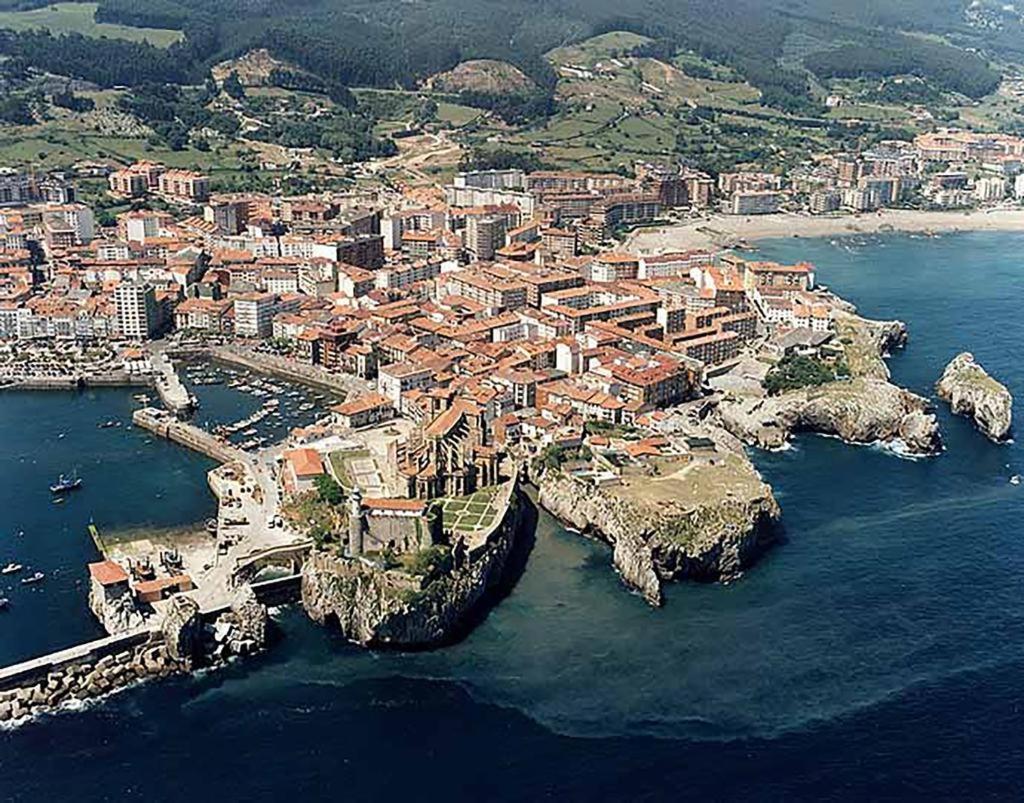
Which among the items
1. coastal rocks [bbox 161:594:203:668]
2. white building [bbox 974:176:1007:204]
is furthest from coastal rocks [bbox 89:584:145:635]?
white building [bbox 974:176:1007:204]

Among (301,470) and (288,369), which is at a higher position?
(301,470)

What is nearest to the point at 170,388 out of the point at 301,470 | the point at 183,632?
the point at 301,470

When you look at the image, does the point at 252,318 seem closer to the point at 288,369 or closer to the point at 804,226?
the point at 288,369

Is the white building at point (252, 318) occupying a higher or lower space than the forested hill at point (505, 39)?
lower

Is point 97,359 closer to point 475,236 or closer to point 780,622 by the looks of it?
point 475,236

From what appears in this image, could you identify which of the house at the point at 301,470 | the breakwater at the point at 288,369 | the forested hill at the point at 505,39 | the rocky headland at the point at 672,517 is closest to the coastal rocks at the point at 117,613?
the house at the point at 301,470

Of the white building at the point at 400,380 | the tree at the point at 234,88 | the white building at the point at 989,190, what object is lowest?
the white building at the point at 400,380

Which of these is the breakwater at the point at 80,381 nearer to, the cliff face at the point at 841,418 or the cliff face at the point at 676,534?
the cliff face at the point at 676,534
